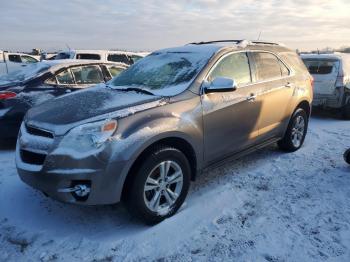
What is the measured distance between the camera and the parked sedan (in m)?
5.88

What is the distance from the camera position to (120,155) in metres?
3.20

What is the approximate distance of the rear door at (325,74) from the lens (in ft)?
28.3

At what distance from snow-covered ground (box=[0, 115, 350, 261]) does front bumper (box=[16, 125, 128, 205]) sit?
444 mm

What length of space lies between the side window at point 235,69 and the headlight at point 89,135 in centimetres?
146

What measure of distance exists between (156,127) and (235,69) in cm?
160

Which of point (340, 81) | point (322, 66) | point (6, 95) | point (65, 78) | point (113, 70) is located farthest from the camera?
point (322, 66)

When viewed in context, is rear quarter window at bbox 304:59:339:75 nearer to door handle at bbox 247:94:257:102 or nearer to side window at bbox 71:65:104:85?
door handle at bbox 247:94:257:102

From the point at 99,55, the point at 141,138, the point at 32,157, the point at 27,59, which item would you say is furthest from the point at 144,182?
the point at 27,59

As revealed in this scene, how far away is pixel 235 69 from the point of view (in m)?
4.55

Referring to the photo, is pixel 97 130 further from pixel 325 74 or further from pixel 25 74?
pixel 325 74

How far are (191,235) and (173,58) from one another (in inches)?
88.4

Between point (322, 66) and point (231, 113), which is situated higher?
point (322, 66)

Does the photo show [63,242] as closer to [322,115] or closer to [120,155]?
[120,155]

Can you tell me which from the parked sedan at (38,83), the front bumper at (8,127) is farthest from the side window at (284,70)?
the front bumper at (8,127)
